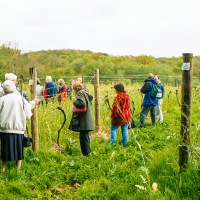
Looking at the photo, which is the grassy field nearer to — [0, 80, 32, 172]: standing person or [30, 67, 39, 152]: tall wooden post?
[30, 67, 39, 152]: tall wooden post

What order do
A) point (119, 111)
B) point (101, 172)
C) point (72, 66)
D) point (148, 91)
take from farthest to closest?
1. point (72, 66)
2. point (148, 91)
3. point (119, 111)
4. point (101, 172)

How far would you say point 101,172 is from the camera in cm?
523

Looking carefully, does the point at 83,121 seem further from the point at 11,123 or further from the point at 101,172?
the point at 11,123

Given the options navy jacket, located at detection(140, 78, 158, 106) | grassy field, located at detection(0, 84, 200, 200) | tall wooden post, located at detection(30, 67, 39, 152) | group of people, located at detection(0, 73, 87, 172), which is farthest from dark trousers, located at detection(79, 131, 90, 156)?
navy jacket, located at detection(140, 78, 158, 106)

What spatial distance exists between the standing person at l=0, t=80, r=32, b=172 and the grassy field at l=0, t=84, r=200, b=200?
0.31m

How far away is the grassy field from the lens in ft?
12.5

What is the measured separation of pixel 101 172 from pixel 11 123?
1.79 meters

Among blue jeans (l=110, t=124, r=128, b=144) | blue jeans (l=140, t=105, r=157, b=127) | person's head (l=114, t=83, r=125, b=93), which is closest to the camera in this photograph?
person's head (l=114, t=83, r=125, b=93)

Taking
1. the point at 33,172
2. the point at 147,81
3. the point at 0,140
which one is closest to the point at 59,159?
the point at 33,172

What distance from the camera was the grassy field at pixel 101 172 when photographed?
3.81 metres

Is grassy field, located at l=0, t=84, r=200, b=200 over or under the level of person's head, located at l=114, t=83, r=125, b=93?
under

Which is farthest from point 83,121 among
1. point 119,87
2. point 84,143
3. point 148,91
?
point 148,91

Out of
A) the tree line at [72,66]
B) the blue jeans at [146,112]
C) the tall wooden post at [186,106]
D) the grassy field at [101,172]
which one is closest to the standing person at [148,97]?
the blue jeans at [146,112]

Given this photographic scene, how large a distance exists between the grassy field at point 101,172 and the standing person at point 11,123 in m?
0.31
